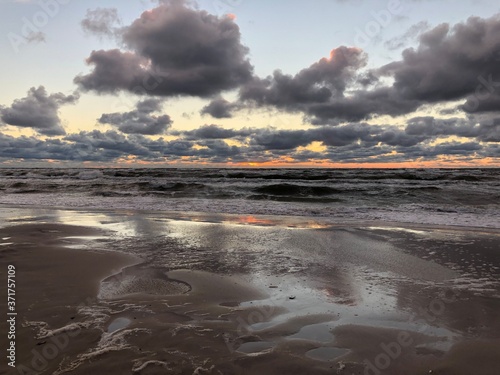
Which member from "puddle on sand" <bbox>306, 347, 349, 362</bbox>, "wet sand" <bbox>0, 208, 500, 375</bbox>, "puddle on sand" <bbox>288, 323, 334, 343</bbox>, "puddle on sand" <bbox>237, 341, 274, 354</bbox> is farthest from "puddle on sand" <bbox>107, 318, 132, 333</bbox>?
"puddle on sand" <bbox>306, 347, 349, 362</bbox>

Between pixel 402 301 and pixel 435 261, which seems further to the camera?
pixel 435 261

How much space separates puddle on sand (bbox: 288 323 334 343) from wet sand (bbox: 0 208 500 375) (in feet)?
0.03

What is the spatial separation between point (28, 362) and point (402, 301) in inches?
160

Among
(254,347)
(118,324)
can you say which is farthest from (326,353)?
(118,324)

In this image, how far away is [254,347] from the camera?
3.19m

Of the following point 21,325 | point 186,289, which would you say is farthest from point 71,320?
point 186,289

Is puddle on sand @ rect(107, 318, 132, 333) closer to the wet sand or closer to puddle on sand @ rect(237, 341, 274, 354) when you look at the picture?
the wet sand

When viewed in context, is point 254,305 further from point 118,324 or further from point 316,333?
point 118,324

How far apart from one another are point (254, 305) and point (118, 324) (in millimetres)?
1568

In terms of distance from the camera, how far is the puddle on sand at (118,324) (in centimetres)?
349

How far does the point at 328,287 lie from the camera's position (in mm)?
4988

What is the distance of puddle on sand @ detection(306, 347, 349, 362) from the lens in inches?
118

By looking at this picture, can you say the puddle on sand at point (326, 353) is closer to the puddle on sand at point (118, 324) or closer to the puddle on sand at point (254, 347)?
the puddle on sand at point (254, 347)

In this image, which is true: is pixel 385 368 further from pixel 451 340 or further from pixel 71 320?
pixel 71 320
